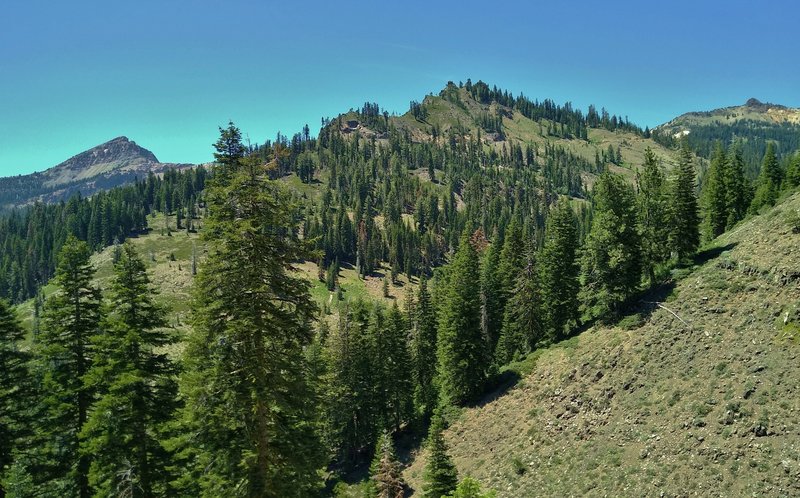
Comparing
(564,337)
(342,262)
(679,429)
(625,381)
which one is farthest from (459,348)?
(342,262)

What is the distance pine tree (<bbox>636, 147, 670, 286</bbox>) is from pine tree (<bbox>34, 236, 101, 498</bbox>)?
41.3 metres

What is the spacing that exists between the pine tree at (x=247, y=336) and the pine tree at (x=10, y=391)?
9565mm

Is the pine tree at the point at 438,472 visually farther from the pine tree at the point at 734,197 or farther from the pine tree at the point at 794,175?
the pine tree at the point at 794,175

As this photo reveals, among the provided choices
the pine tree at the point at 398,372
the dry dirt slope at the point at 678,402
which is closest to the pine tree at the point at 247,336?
the dry dirt slope at the point at 678,402

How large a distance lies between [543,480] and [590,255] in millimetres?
20531

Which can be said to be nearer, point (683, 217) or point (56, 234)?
point (683, 217)

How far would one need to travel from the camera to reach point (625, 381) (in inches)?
1253

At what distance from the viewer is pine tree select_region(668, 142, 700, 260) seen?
44562 mm

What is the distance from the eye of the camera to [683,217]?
4516cm

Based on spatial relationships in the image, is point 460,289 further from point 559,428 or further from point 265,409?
point 265,409

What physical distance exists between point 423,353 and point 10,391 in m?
42.8

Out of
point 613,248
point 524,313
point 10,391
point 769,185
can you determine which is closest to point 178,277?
point 524,313

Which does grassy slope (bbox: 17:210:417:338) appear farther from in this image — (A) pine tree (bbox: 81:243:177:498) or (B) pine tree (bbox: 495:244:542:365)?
(A) pine tree (bbox: 81:243:177:498)

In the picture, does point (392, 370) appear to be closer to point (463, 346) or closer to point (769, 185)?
point (463, 346)
